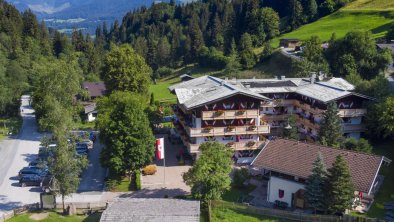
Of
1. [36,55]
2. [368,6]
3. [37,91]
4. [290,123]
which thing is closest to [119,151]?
[290,123]

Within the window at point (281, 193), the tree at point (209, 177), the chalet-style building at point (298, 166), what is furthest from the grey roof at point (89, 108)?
the window at point (281, 193)

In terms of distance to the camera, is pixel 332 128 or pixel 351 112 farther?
pixel 351 112

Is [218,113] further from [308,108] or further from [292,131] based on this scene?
[308,108]

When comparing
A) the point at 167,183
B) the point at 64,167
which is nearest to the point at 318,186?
the point at 167,183

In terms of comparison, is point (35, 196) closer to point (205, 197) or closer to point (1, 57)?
point (205, 197)

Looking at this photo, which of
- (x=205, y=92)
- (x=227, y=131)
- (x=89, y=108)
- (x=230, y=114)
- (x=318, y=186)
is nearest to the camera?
(x=318, y=186)

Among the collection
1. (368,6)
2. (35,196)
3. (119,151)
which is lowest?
(35,196)

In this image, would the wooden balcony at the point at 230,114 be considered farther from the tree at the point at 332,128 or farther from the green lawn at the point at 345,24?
the green lawn at the point at 345,24
